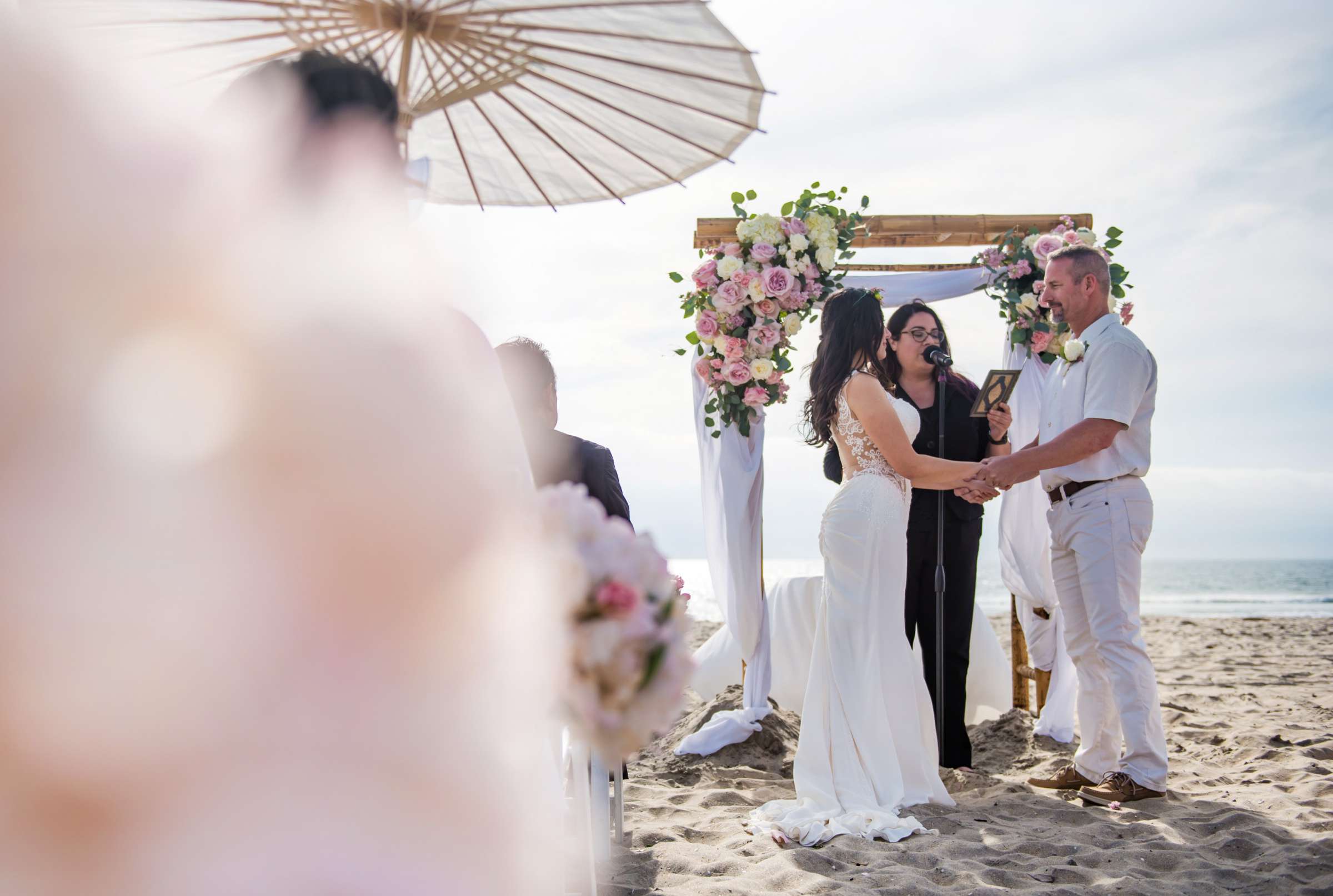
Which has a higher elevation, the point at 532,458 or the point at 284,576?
the point at 532,458

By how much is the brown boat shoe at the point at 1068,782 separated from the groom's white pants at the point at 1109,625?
0.12 ft

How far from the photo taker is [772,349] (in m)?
6.07

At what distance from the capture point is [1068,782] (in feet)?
15.9

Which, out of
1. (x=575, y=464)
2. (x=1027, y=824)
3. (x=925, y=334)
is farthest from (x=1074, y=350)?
(x=575, y=464)

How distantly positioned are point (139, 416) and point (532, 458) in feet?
10.1

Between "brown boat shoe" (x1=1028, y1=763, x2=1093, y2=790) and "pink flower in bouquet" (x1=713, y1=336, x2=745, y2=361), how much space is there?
2.97m

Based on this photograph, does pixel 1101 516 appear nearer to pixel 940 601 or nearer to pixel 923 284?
pixel 940 601

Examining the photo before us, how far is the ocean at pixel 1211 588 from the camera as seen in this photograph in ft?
83.9

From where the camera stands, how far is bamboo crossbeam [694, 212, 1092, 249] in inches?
264

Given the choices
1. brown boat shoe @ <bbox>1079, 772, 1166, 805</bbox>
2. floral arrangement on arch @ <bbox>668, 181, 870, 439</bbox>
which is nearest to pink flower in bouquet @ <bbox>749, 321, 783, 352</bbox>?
floral arrangement on arch @ <bbox>668, 181, 870, 439</bbox>

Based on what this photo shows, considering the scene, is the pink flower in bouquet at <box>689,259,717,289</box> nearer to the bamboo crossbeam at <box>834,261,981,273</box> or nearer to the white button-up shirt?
the bamboo crossbeam at <box>834,261,981,273</box>

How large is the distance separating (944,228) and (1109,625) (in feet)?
10.9

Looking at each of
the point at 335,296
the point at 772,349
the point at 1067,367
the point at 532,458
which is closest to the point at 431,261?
the point at 335,296

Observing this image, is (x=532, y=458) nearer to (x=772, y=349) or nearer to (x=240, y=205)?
(x=772, y=349)
